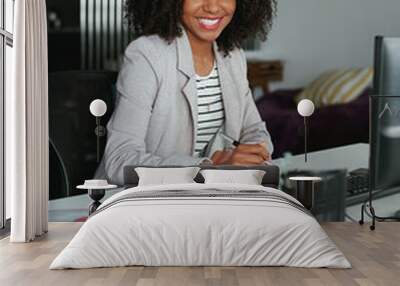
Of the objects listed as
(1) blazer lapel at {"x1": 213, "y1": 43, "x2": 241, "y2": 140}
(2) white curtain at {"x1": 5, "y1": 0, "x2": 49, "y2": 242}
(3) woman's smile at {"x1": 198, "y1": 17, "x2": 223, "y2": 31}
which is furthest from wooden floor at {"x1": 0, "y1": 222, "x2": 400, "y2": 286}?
(3) woman's smile at {"x1": 198, "y1": 17, "x2": 223, "y2": 31}

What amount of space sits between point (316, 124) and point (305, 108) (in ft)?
0.91

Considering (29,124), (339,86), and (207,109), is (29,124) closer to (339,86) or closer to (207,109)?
(207,109)

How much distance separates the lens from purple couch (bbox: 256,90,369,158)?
25.1ft

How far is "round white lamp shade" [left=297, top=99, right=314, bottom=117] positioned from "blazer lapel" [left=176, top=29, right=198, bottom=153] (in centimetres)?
110

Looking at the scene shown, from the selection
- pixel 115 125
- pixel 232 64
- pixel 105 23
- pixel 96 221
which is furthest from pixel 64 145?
pixel 96 221

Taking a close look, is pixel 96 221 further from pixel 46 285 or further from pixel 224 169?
pixel 224 169

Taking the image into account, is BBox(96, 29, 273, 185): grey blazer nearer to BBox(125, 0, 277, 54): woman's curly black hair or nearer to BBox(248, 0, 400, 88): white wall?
BBox(125, 0, 277, 54): woman's curly black hair

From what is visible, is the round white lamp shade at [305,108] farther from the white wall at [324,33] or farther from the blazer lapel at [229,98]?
the blazer lapel at [229,98]

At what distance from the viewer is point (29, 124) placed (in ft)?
20.6

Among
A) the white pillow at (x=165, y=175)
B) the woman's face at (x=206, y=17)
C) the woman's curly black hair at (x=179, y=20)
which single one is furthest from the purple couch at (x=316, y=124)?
the white pillow at (x=165, y=175)

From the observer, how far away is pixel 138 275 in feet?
14.9

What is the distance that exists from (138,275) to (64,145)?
131 inches

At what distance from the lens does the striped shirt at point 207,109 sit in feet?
24.5

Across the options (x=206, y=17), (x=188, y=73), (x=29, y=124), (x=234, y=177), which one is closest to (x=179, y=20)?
(x=206, y=17)
